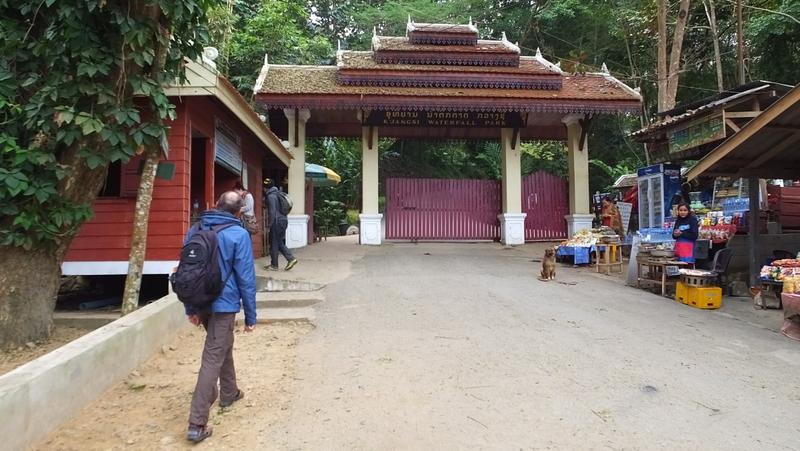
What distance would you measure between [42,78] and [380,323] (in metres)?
4.39

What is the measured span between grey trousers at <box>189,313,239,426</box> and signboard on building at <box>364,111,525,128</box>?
35.6ft

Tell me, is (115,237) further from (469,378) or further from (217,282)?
(469,378)

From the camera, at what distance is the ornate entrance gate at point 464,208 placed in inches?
576

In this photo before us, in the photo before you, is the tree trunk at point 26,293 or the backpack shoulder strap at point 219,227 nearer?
Result: the backpack shoulder strap at point 219,227

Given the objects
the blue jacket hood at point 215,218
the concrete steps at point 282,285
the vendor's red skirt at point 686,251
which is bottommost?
the concrete steps at point 282,285

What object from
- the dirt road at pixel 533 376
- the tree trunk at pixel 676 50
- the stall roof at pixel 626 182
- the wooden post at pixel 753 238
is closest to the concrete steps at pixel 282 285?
the dirt road at pixel 533 376

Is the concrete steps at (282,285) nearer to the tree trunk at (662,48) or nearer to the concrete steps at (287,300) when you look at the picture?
the concrete steps at (287,300)

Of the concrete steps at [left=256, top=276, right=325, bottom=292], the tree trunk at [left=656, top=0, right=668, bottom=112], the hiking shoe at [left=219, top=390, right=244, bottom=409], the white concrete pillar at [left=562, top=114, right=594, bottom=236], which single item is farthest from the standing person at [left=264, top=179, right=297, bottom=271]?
the tree trunk at [left=656, top=0, right=668, bottom=112]

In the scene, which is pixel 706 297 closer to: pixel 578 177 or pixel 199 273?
pixel 199 273

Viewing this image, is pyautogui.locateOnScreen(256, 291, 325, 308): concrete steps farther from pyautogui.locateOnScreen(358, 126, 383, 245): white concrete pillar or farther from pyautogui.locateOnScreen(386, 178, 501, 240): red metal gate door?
pyautogui.locateOnScreen(386, 178, 501, 240): red metal gate door

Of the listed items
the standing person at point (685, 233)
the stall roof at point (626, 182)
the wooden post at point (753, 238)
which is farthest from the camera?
the stall roof at point (626, 182)

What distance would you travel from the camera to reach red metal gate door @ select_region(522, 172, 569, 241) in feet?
49.3

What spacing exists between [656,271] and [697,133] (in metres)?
3.12

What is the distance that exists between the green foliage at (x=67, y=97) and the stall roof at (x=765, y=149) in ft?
22.3
